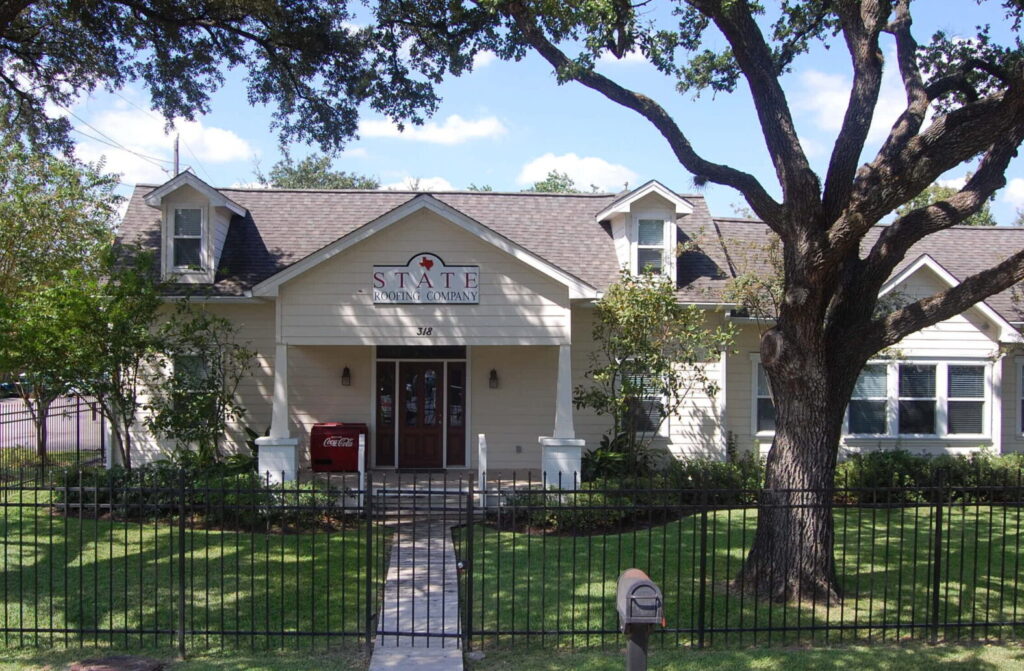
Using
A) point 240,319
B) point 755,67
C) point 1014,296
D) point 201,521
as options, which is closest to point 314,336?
point 240,319

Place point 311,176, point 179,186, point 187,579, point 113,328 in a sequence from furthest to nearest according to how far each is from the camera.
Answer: point 311,176 < point 179,186 < point 113,328 < point 187,579

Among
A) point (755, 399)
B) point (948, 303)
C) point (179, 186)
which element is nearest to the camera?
point (948, 303)

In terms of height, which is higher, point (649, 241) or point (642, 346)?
point (649, 241)

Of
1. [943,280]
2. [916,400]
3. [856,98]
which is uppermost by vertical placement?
[856,98]

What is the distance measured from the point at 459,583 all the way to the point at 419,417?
31.8ft

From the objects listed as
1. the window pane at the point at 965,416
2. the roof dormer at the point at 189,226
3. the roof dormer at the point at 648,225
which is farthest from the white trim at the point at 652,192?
the roof dormer at the point at 189,226

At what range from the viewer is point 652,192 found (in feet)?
56.0

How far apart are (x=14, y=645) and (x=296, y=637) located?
2.60 m

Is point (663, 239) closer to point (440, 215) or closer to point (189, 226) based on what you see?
point (440, 215)

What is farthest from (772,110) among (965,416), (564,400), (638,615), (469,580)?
Answer: (965,416)

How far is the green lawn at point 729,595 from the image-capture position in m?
7.96

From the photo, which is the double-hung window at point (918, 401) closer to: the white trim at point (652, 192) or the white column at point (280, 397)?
the white trim at point (652, 192)

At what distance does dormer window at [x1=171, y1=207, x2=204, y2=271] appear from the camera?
17.0m

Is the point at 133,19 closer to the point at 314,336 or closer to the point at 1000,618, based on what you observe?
the point at 314,336
